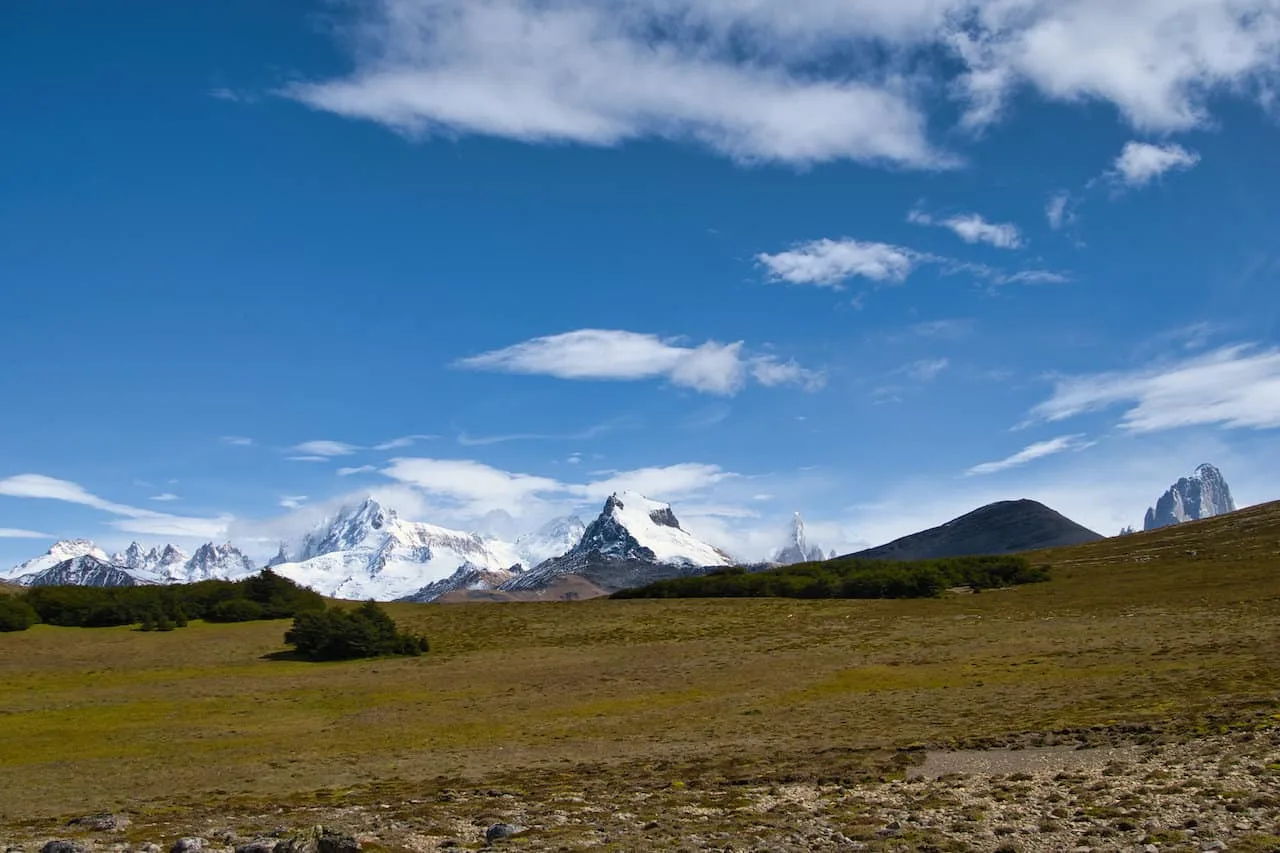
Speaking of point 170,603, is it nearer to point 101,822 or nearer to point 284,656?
point 284,656

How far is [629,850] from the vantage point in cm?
2019

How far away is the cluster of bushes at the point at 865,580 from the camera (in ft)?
323

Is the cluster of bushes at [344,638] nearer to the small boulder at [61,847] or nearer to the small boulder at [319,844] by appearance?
the small boulder at [61,847]

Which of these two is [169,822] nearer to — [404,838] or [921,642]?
[404,838]

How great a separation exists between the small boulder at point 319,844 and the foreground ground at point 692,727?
2.93 meters

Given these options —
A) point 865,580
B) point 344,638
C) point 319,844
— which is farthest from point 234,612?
point 319,844

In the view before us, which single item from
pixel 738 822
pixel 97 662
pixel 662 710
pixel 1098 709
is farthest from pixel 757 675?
pixel 97 662

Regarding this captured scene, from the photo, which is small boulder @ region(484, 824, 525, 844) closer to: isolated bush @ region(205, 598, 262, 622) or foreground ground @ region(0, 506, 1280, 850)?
foreground ground @ region(0, 506, 1280, 850)

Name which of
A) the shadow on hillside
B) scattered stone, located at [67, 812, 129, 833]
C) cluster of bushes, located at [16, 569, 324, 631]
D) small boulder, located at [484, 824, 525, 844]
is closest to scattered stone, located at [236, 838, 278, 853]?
small boulder, located at [484, 824, 525, 844]

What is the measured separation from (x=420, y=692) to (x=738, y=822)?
A: 3750 centimetres

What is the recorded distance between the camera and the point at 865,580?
100312 mm

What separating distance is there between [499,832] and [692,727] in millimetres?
20528

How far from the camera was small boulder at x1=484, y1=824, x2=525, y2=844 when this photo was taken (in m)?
22.0

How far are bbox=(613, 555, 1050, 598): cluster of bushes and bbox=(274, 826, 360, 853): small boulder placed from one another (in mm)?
85275
